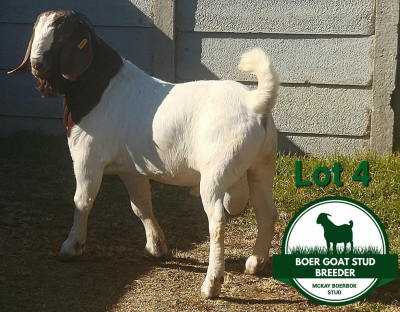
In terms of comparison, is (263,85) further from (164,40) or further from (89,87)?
(164,40)

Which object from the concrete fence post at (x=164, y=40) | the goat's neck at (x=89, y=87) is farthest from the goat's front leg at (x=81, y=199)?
Answer: the concrete fence post at (x=164, y=40)

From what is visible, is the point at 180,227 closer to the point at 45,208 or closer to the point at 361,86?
the point at 45,208

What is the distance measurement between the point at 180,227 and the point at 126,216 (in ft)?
1.67

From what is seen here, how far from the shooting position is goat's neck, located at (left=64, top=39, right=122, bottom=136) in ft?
14.4

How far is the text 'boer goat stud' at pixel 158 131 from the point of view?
387 centimetres

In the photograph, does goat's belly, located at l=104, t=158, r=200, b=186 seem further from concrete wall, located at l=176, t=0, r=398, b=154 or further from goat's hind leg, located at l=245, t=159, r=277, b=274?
concrete wall, located at l=176, t=0, r=398, b=154

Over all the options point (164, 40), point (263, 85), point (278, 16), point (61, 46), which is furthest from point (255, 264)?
point (164, 40)

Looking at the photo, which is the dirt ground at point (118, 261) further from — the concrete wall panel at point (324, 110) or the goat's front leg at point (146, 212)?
the concrete wall panel at point (324, 110)

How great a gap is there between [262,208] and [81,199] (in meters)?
1.23

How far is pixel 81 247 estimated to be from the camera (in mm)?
4578

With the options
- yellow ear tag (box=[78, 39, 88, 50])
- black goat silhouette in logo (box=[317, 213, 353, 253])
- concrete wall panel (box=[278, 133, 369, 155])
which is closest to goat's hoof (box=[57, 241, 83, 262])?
yellow ear tag (box=[78, 39, 88, 50])

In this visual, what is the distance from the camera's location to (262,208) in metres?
4.27

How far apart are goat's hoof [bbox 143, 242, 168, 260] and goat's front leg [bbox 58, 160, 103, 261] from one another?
1.51 feet

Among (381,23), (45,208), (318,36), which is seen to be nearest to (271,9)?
(318,36)
